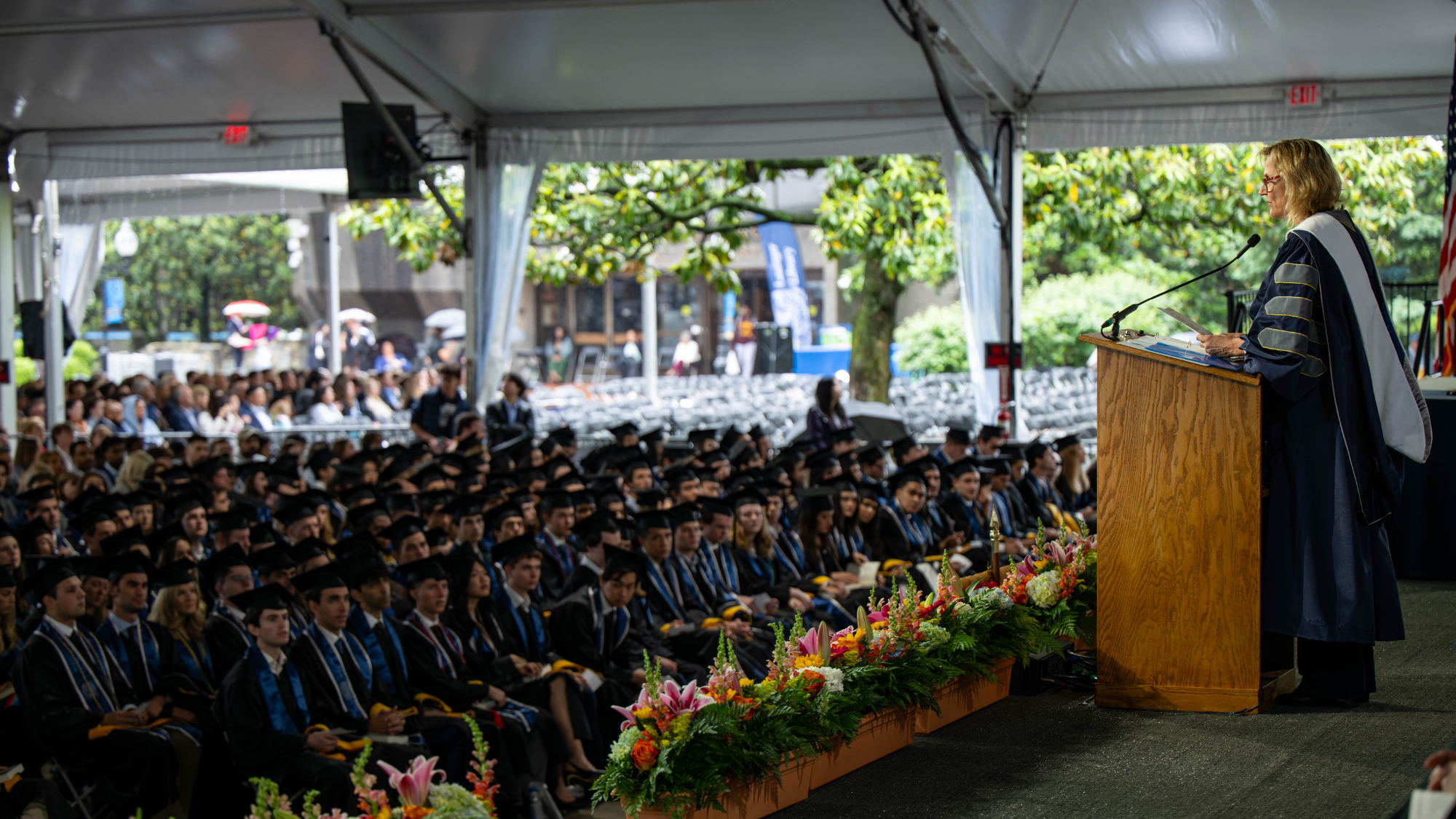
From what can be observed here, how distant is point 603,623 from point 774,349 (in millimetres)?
21261

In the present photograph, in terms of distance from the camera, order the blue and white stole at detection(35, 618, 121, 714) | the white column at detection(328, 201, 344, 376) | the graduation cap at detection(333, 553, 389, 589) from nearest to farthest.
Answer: the blue and white stole at detection(35, 618, 121, 714) → the graduation cap at detection(333, 553, 389, 589) → the white column at detection(328, 201, 344, 376)

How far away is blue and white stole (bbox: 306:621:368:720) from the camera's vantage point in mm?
6012

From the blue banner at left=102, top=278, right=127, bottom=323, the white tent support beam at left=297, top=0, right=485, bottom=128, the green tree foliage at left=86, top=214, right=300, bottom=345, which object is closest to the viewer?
the white tent support beam at left=297, top=0, right=485, bottom=128

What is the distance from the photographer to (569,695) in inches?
257

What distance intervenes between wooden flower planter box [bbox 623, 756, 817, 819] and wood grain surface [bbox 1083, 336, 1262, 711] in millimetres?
877

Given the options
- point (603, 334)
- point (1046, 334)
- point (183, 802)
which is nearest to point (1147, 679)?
point (183, 802)

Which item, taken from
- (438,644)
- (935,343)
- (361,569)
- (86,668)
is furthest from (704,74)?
(935,343)

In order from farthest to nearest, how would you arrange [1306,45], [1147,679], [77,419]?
[77,419]
[1306,45]
[1147,679]

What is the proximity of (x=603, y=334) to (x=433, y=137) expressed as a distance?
2369 cm

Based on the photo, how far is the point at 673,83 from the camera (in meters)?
10.5

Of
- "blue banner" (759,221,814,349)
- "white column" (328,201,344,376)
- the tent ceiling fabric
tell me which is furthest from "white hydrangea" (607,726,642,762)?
"white column" (328,201,344,376)

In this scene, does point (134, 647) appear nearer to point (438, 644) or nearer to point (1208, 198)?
point (438, 644)

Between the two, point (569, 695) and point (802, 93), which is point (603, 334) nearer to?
point (802, 93)

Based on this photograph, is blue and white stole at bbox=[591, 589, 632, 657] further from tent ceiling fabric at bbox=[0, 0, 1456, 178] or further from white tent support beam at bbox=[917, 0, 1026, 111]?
white tent support beam at bbox=[917, 0, 1026, 111]
